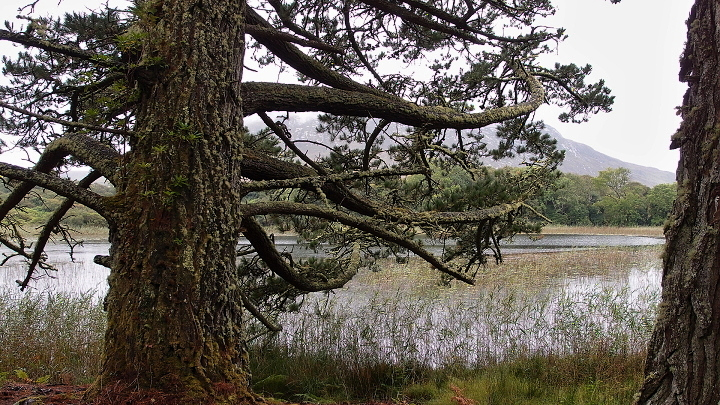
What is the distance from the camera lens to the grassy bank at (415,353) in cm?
470

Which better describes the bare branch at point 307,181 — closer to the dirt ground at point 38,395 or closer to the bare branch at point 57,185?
the bare branch at point 57,185

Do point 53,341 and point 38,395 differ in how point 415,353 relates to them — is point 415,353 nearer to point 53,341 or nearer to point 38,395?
point 38,395

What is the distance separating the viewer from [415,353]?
562 centimetres

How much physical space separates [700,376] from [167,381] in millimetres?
1827

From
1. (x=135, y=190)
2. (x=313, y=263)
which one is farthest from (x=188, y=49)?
(x=313, y=263)

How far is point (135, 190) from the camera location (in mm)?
2014

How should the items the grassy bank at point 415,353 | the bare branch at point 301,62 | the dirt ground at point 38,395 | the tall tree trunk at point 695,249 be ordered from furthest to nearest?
the grassy bank at point 415,353 → the bare branch at point 301,62 → the dirt ground at point 38,395 → the tall tree trunk at point 695,249

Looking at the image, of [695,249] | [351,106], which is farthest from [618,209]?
[695,249]

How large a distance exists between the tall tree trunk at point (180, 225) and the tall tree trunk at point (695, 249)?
162cm


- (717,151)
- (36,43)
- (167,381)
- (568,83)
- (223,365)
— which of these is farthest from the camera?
(568,83)

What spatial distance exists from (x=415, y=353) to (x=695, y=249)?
4.75 metres

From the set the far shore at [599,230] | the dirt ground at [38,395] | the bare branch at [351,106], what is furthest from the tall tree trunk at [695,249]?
the far shore at [599,230]

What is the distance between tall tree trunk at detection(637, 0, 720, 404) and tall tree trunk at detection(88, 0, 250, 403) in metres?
1.62

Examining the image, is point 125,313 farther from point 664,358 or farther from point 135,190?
point 664,358
